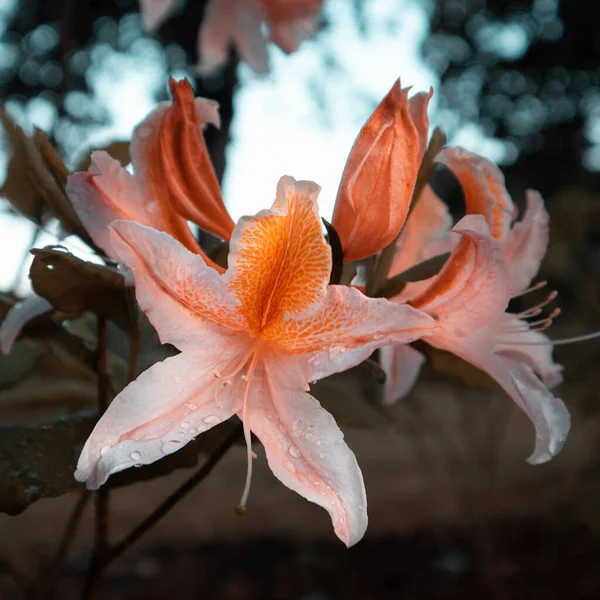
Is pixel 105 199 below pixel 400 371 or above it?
above

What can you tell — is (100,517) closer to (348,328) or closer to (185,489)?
(185,489)

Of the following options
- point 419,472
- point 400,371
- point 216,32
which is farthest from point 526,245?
point 419,472

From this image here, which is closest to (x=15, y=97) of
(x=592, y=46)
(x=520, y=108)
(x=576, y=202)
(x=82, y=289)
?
(x=576, y=202)

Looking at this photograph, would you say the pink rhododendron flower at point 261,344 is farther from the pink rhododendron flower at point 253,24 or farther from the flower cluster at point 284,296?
the pink rhododendron flower at point 253,24

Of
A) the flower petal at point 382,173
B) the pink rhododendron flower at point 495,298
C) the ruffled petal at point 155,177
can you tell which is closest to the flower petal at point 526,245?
the pink rhododendron flower at point 495,298

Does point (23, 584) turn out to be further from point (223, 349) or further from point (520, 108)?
point (520, 108)
